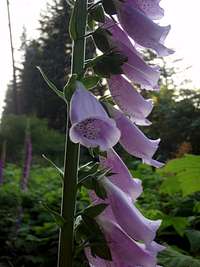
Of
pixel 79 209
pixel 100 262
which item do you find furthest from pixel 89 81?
pixel 79 209

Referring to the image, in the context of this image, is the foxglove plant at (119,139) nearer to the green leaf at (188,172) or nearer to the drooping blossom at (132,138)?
the drooping blossom at (132,138)

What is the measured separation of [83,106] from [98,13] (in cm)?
22

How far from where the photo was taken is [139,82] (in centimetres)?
97

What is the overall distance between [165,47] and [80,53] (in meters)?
0.15

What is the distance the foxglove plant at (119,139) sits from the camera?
2.97ft

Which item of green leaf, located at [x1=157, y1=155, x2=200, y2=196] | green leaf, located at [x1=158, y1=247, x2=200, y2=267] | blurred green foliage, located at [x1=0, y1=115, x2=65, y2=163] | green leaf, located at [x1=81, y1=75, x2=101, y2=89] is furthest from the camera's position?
blurred green foliage, located at [x1=0, y1=115, x2=65, y2=163]

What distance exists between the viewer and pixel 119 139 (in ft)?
3.04

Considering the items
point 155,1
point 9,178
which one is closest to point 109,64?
point 155,1

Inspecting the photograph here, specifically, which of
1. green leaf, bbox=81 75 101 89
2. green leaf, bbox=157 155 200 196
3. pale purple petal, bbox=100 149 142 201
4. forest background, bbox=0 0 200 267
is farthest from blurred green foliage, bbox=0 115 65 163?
green leaf, bbox=81 75 101 89

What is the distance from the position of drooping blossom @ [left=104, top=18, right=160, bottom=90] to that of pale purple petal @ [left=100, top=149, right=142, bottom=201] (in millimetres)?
147

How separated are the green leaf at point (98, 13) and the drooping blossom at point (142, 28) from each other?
4 centimetres

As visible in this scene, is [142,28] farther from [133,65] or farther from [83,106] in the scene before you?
[83,106]

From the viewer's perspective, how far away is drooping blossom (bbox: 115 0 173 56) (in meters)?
0.94

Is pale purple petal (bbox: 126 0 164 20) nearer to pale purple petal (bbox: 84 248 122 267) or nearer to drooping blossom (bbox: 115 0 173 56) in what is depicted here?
drooping blossom (bbox: 115 0 173 56)
